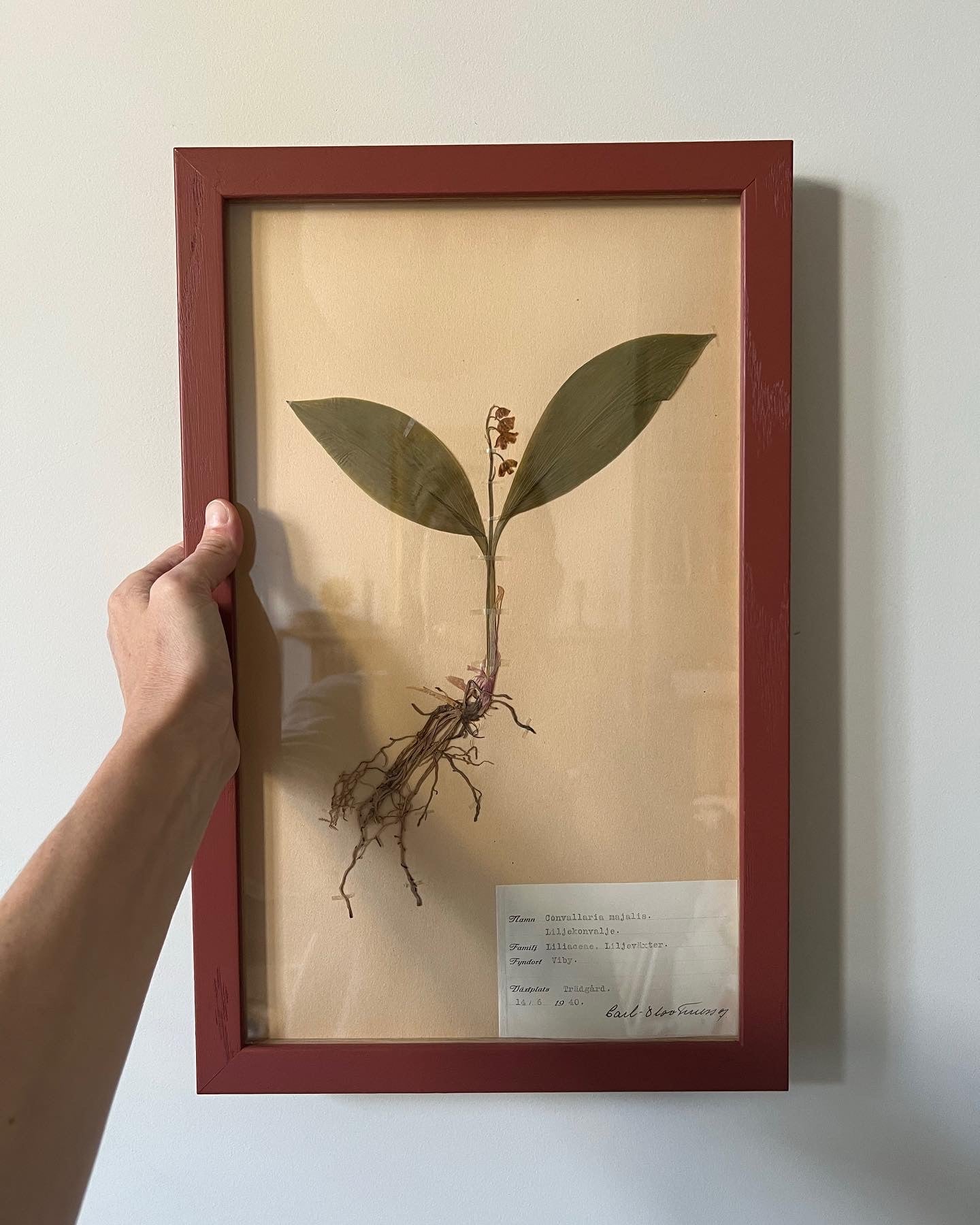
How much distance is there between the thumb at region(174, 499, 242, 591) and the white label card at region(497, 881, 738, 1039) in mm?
281

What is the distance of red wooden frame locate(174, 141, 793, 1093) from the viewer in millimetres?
526

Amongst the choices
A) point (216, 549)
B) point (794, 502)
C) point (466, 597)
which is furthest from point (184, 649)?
point (794, 502)

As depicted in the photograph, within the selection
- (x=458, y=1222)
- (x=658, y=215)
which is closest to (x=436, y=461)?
(x=658, y=215)

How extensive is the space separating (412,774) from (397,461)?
8.3 inches

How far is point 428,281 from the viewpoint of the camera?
21.2 inches

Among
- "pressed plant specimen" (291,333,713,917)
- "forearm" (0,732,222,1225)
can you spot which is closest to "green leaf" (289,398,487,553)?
"pressed plant specimen" (291,333,713,917)

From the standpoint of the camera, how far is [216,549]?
53cm

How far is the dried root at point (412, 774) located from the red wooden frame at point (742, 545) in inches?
3.2

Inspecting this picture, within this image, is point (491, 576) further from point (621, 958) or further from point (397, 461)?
point (621, 958)

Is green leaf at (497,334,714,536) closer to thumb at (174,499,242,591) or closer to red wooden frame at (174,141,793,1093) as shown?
red wooden frame at (174,141,793,1093)

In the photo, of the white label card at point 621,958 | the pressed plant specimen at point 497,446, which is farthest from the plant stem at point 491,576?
the white label card at point 621,958

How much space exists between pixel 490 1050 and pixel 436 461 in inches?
15.6

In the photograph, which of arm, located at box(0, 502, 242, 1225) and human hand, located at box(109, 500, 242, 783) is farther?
human hand, located at box(109, 500, 242, 783)

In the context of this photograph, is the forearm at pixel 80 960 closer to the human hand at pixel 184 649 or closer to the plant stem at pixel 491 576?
the human hand at pixel 184 649
